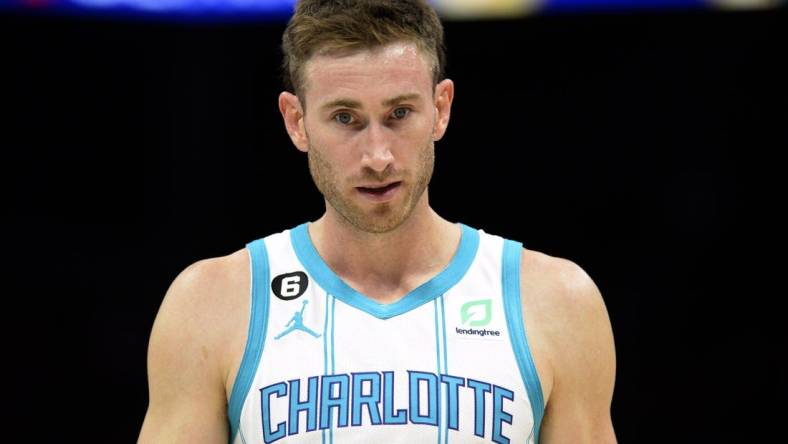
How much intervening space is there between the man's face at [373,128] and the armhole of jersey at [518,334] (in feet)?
Answer: 1.23

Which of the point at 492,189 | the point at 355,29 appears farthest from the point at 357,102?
the point at 492,189

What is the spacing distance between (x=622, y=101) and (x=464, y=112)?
85cm

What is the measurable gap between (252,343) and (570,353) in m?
0.93

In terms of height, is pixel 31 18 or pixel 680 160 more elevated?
pixel 31 18

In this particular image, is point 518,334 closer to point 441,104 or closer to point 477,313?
point 477,313

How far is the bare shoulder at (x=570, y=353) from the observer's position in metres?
3.84

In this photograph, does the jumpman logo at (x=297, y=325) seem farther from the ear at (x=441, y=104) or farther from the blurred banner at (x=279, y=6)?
the blurred banner at (x=279, y=6)

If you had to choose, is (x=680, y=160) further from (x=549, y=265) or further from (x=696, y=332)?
(x=549, y=265)

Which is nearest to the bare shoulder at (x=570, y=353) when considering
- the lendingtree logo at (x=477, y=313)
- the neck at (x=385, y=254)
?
the lendingtree logo at (x=477, y=313)

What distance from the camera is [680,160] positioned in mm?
7016

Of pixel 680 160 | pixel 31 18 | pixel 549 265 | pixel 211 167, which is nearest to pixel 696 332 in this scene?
pixel 680 160

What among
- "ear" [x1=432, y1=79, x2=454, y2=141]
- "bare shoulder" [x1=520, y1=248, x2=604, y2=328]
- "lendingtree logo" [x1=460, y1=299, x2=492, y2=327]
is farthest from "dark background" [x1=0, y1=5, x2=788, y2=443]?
"lendingtree logo" [x1=460, y1=299, x2=492, y2=327]

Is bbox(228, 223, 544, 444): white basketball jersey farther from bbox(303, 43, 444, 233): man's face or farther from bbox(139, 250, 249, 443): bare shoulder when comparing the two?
bbox(303, 43, 444, 233): man's face

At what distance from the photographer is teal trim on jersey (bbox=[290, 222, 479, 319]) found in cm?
390
